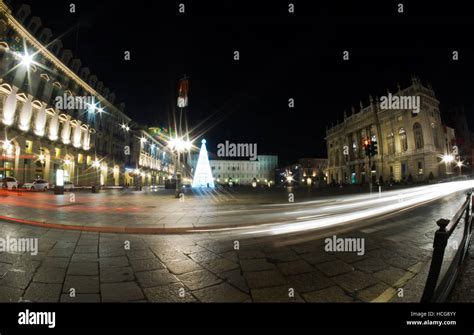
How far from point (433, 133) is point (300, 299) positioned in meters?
59.6

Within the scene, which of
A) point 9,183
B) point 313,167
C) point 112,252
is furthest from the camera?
point 313,167

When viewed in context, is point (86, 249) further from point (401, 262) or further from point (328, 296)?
point (401, 262)

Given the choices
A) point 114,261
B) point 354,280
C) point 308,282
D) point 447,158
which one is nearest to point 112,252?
point 114,261

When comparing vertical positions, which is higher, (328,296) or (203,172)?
(203,172)

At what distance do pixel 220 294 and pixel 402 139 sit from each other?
206 feet

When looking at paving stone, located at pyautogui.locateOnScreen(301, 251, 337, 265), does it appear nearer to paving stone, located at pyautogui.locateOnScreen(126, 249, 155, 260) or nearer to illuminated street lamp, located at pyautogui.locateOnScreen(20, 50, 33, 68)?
paving stone, located at pyautogui.locateOnScreen(126, 249, 155, 260)

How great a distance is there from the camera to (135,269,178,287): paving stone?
3525 millimetres

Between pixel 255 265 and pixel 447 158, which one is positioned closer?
pixel 255 265

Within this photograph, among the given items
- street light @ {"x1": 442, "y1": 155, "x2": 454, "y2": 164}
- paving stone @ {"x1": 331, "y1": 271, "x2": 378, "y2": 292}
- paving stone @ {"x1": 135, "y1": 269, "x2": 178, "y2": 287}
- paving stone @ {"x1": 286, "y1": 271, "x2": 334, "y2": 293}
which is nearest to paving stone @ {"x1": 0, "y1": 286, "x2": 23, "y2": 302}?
paving stone @ {"x1": 135, "y1": 269, "x2": 178, "y2": 287}

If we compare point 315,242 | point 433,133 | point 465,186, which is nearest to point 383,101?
point 433,133

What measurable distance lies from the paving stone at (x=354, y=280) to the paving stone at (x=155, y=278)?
263cm

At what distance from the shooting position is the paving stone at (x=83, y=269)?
3.88 metres

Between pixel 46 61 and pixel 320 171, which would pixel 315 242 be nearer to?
pixel 46 61

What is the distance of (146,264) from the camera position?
4.33m
